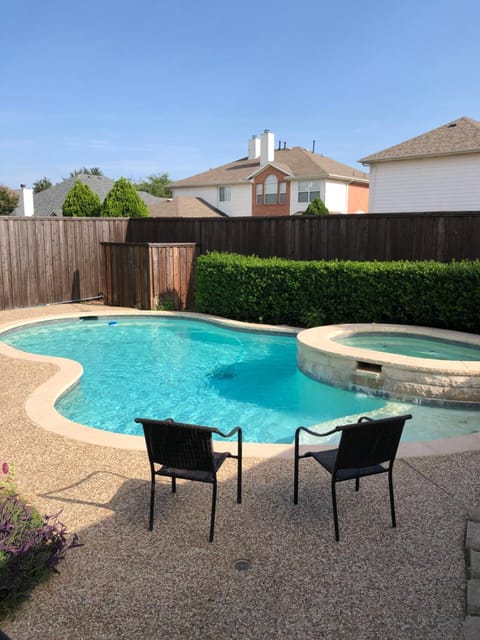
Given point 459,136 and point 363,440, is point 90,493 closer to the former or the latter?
point 363,440

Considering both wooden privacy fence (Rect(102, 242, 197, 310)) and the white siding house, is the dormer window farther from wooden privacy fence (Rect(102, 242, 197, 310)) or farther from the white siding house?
wooden privacy fence (Rect(102, 242, 197, 310))

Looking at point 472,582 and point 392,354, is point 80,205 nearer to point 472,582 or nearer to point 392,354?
point 392,354

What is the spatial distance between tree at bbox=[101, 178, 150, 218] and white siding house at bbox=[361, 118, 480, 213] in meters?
8.57

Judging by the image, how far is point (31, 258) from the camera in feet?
48.1

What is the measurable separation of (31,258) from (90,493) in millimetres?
11670

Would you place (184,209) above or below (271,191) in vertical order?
below

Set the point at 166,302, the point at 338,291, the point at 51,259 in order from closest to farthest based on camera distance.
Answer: the point at 338,291 → the point at 166,302 → the point at 51,259

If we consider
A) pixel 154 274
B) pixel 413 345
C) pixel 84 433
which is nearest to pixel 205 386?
pixel 84 433

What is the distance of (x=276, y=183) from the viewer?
33.4m

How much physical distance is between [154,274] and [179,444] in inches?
429

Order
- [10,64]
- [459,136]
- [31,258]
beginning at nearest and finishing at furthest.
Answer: [31,258], [459,136], [10,64]

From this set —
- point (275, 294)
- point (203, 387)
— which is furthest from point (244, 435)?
point (275, 294)

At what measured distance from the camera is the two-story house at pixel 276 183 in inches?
1261

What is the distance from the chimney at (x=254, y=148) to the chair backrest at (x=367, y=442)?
3580 cm
